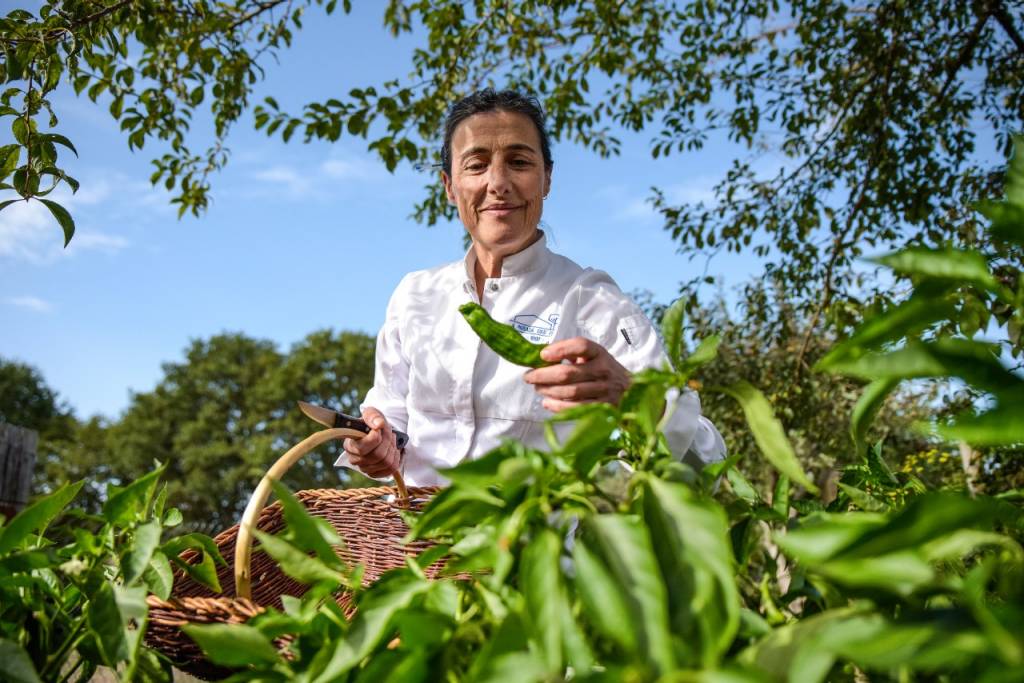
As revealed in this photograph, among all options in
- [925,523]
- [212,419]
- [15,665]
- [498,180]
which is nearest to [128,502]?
[15,665]

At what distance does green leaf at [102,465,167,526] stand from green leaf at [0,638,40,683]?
163 mm

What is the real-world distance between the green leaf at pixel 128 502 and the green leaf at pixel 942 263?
2.45 ft

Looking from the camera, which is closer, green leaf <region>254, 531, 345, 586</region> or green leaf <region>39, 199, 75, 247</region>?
green leaf <region>254, 531, 345, 586</region>

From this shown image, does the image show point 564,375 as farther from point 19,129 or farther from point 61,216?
point 19,129

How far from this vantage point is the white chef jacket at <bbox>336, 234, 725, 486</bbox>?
2205 mm

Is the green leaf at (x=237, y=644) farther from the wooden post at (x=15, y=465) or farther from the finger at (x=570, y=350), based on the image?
the wooden post at (x=15, y=465)

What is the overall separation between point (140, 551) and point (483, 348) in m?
1.52

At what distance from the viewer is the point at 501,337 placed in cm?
88

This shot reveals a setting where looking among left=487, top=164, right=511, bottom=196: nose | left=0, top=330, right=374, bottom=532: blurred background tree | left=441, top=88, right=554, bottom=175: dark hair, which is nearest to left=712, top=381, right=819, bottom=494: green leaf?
left=487, top=164, right=511, bottom=196: nose

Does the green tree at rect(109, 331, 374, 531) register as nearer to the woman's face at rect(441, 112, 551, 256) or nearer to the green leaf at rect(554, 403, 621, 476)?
the woman's face at rect(441, 112, 551, 256)

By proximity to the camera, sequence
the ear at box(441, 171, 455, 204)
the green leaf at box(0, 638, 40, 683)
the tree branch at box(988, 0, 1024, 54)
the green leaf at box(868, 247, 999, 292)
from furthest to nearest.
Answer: the tree branch at box(988, 0, 1024, 54) → the ear at box(441, 171, 455, 204) → the green leaf at box(0, 638, 40, 683) → the green leaf at box(868, 247, 999, 292)

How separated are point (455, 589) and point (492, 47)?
5.28 m

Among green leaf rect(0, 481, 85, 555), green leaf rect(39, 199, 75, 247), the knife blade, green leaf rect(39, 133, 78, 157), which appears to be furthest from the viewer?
the knife blade

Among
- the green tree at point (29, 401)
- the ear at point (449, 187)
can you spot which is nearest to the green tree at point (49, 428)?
the green tree at point (29, 401)
